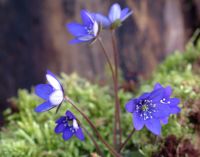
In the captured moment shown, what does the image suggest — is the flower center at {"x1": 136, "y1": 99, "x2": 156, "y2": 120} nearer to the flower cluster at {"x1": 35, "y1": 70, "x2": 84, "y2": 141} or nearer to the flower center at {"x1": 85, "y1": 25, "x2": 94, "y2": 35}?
the flower cluster at {"x1": 35, "y1": 70, "x2": 84, "y2": 141}

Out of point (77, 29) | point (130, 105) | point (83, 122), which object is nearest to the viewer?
point (130, 105)

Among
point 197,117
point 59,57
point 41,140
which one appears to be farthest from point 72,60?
point 197,117

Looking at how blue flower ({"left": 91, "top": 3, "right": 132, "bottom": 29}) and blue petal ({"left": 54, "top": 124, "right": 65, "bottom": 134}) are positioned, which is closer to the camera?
blue petal ({"left": 54, "top": 124, "right": 65, "bottom": 134})

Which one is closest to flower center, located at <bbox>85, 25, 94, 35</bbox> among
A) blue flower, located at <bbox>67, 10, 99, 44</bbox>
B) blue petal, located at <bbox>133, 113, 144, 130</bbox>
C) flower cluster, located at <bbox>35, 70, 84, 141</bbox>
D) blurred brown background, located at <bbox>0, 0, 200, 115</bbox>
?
blue flower, located at <bbox>67, 10, 99, 44</bbox>

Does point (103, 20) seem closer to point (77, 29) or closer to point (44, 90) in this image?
point (77, 29)

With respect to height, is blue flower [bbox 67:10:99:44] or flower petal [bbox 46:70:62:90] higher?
blue flower [bbox 67:10:99:44]

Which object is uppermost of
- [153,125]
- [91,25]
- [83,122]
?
[91,25]

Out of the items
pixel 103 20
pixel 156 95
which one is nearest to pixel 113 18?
pixel 103 20

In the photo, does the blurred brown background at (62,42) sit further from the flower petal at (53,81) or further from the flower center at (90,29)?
the flower petal at (53,81)
